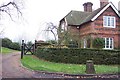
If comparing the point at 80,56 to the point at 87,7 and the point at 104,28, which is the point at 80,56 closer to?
the point at 104,28

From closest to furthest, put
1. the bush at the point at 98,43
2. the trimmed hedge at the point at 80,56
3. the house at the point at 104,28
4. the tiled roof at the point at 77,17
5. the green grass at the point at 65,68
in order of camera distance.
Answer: the green grass at the point at 65,68
the trimmed hedge at the point at 80,56
the bush at the point at 98,43
the house at the point at 104,28
the tiled roof at the point at 77,17

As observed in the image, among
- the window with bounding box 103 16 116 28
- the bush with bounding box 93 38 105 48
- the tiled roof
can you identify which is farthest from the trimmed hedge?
the tiled roof

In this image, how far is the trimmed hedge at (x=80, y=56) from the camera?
2262 cm

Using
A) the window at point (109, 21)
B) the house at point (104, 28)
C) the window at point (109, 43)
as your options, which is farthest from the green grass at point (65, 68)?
the window at point (109, 21)

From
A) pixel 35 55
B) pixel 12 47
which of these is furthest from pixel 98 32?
pixel 12 47

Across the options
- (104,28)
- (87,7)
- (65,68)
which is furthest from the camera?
(87,7)

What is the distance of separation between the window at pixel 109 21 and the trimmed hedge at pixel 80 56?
10.9m

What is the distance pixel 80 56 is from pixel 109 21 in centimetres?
1350

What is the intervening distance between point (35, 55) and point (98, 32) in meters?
10.6

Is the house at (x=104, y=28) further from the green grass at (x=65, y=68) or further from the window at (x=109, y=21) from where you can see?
the green grass at (x=65, y=68)

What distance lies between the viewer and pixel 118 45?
112 ft

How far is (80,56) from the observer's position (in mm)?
22656

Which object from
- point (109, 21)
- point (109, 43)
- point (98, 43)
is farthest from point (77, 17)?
point (98, 43)

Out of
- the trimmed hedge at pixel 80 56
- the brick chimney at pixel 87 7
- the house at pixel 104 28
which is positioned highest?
the brick chimney at pixel 87 7
